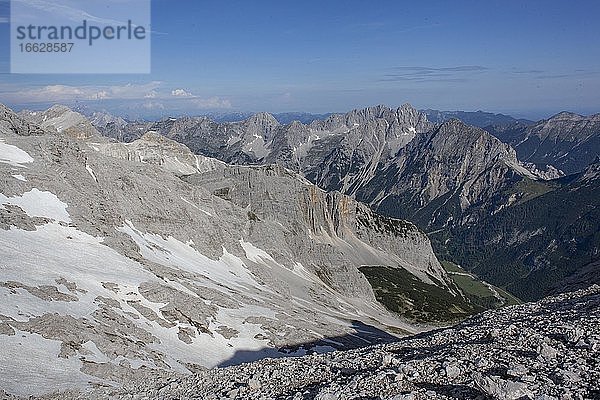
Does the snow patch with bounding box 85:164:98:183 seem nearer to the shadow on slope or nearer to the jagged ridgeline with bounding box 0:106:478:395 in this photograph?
the jagged ridgeline with bounding box 0:106:478:395

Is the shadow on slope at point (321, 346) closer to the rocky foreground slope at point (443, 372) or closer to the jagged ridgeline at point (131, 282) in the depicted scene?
the jagged ridgeline at point (131, 282)

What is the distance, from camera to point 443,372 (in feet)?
72.7

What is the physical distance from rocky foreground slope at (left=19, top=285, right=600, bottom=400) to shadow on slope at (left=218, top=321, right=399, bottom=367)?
27.1 meters

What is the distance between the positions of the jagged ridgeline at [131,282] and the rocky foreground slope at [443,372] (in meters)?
11.6

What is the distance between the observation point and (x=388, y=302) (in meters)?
182

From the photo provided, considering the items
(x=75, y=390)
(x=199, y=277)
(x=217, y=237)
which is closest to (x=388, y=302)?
(x=217, y=237)

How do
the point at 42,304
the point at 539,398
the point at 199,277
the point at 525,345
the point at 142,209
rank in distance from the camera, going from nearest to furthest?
1. the point at 539,398
2. the point at 525,345
3. the point at 42,304
4. the point at 199,277
5. the point at 142,209

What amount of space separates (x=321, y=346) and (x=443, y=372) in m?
52.1

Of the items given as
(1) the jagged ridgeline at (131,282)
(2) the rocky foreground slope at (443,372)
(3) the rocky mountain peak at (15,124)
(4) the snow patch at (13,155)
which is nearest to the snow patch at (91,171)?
(1) the jagged ridgeline at (131,282)

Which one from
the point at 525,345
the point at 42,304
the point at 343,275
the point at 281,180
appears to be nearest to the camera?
the point at 525,345

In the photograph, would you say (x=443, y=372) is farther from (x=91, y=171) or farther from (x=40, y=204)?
(x=91, y=171)

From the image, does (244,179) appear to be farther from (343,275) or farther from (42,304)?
(42,304)

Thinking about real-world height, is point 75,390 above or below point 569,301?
below

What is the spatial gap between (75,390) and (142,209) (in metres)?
69.7
